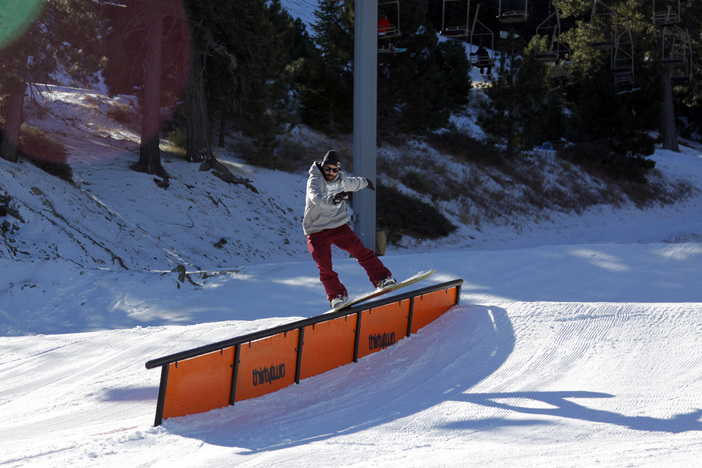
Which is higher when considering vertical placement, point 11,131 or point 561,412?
point 11,131

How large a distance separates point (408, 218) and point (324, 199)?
17311 millimetres

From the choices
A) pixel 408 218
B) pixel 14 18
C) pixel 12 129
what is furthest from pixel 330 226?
pixel 408 218

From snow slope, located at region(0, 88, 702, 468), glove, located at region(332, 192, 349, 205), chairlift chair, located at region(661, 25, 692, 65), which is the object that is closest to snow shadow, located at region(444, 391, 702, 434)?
snow slope, located at region(0, 88, 702, 468)

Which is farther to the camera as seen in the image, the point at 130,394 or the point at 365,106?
the point at 365,106

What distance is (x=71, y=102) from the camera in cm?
2586

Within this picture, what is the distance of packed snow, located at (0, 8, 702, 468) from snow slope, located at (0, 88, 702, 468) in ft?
0.08

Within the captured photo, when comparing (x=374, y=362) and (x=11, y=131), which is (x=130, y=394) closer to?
(x=374, y=362)

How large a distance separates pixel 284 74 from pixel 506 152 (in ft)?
49.2

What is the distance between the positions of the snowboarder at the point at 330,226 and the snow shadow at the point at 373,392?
78 cm

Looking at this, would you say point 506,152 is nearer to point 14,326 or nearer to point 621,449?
point 14,326

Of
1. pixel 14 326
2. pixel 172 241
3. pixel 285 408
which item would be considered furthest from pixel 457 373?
pixel 172 241

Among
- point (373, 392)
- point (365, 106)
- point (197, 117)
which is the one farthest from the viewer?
point (197, 117)

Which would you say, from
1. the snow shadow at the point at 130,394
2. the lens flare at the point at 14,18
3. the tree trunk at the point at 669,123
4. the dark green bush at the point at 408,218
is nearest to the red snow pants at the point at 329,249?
the snow shadow at the point at 130,394

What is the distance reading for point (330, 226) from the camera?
6.91m
